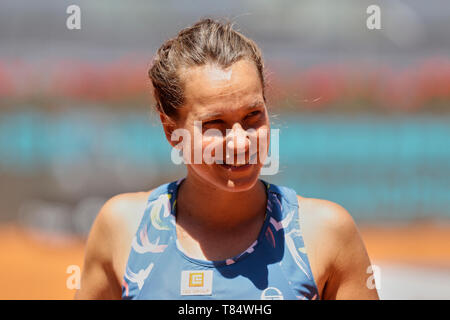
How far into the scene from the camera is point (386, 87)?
25.9 ft

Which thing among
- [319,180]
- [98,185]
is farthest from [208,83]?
[319,180]

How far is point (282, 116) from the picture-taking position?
6801 millimetres

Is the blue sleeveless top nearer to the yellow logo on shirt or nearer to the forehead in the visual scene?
the yellow logo on shirt

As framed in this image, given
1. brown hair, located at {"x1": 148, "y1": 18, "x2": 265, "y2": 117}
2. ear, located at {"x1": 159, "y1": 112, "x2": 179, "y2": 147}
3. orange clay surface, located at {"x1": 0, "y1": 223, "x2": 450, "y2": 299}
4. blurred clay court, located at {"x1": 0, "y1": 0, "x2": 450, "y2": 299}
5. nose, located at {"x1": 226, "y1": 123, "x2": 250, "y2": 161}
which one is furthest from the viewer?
blurred clay court, located at {"x1": 0, "y1": 0, "x2": 450, "y2": 299}

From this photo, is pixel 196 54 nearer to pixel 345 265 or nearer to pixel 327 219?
pixel 327 219

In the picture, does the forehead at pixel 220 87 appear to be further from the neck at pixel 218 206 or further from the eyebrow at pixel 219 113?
the neck at pixel 218 206

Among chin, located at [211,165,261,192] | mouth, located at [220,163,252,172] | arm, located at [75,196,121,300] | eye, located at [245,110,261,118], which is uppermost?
eye, located at [245,110,261,118]

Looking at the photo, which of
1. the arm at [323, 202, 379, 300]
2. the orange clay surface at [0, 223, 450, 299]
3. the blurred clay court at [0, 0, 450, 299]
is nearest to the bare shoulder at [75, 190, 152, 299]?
the arm at [323, 202, 379, 300]

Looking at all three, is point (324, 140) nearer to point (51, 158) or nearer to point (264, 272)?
point (51, 158)

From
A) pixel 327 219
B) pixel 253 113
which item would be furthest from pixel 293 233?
pixel 253 113

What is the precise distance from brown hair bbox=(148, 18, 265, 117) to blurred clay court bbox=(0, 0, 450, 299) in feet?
17.3

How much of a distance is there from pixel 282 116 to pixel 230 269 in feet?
17.9

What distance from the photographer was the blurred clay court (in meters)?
7.15

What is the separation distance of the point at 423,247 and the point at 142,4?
519cm
